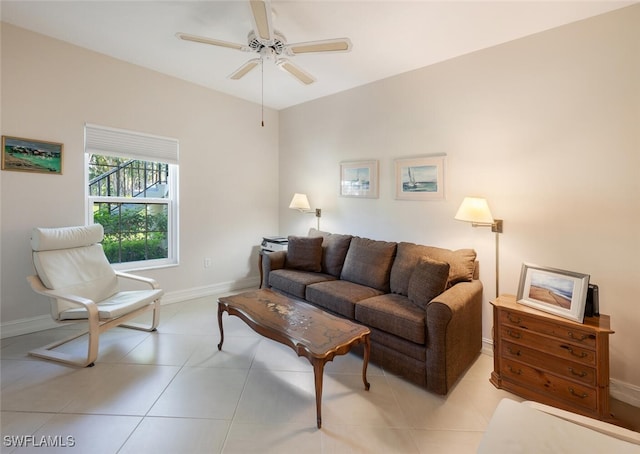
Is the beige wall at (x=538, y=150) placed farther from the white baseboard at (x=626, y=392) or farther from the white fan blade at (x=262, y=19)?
the white fan blade at (x=262, y=19)

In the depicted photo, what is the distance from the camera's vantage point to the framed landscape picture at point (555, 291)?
6.20ft

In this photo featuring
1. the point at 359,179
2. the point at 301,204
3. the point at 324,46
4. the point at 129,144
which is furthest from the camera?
the point at 301,204

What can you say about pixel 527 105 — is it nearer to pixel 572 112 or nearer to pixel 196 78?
pixel 572 112

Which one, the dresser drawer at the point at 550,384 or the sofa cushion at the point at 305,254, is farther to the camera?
the sofa cushion at the point at 305,254

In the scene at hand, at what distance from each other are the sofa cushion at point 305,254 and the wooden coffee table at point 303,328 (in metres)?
0.90

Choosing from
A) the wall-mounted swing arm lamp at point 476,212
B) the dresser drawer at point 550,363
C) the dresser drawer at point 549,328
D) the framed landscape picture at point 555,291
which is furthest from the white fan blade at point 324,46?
the dresser drawer at point 550,363

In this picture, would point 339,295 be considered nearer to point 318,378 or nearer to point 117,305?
point 318,378

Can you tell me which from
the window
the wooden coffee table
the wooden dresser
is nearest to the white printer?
the window

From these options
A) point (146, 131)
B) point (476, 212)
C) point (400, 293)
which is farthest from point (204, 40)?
point (400, 293)

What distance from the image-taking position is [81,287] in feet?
8.75

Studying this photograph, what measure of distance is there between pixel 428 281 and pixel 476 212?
72 centimetres

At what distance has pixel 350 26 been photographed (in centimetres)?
237

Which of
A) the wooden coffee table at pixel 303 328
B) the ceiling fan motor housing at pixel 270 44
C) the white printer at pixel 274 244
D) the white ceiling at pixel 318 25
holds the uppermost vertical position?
the white ceiling at pixel 318 25

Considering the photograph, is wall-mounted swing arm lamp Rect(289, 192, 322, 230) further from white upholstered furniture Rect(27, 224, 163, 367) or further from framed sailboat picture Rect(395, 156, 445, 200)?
white upholstered furniture Rect(27, 224, 163, 367)
